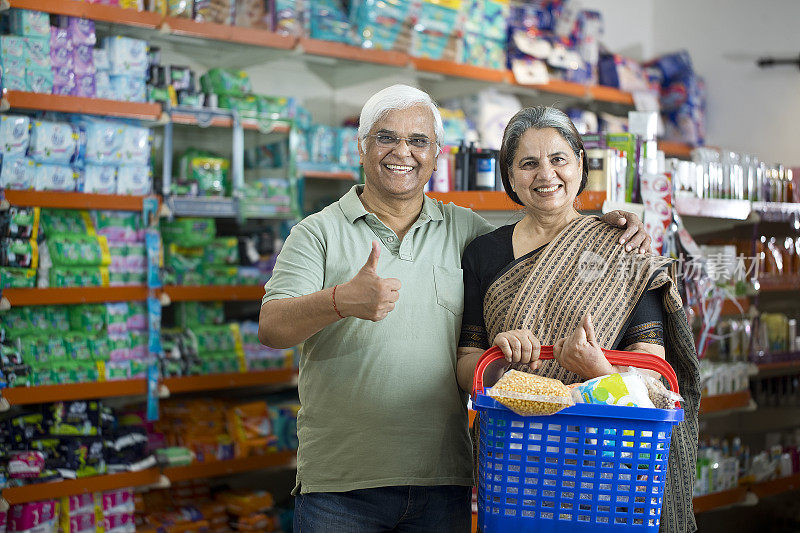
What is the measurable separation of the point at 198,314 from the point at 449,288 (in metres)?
2.63

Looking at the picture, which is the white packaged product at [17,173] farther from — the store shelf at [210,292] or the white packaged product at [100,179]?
the store shelf at [210,292]

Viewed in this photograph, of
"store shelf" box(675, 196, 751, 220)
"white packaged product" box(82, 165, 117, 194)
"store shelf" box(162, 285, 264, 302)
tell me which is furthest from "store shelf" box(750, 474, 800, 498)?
"white packaged product" box(82, 165, 117, 194)

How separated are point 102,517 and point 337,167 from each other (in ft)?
7.23

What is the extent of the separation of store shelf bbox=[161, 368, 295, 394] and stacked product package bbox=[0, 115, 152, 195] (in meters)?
0.97

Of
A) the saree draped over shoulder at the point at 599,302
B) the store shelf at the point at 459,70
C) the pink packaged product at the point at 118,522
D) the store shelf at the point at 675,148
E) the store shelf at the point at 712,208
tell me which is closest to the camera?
the saree draped over shoulder at the point at 599,302

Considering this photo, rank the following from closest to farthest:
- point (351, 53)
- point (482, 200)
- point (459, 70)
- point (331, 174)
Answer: point (482, 200)
point (351, 53)
point (331, 174)
point (459, 70)

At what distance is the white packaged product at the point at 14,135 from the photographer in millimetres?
3609

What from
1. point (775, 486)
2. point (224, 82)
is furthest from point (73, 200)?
point (775, 486)

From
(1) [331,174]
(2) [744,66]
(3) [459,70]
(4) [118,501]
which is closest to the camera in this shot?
(4) [118,501]

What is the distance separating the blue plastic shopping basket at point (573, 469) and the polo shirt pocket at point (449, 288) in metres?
0.47

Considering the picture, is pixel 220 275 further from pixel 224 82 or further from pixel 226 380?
pixel 224 82

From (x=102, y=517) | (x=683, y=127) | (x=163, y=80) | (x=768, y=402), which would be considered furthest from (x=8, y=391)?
(x=683, y=127)

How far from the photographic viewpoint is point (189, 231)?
425 centimetres

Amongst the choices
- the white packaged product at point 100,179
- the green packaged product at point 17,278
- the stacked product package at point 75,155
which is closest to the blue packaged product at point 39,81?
the stacked product package at point 75,155
